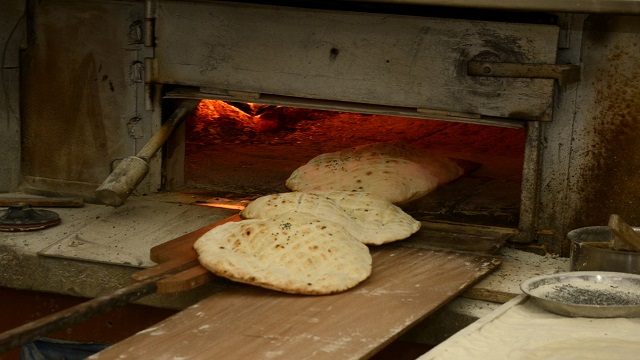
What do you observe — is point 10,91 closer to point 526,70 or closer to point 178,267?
point 178,267

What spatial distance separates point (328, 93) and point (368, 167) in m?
0.42

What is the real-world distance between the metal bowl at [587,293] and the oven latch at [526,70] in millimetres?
878

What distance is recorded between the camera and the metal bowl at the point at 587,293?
9.95 feet

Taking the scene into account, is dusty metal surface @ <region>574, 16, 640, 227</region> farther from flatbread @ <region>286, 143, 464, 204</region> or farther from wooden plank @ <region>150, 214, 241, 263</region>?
wooden plank @ <region>150, 214, 241, 263</region>

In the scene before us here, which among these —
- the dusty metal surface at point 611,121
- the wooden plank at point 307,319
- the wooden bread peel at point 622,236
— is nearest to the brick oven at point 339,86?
the dusty metal surface at point 611,121

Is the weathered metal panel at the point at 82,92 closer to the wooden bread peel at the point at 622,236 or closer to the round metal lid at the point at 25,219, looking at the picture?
the round metal lid at the point at 25,219

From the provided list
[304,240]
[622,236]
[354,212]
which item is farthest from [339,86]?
[622,236]

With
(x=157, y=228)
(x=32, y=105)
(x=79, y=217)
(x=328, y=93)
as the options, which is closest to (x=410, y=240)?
(x=328, y=93)

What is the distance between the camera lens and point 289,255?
3.35m

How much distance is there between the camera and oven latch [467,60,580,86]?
A: 3834mm

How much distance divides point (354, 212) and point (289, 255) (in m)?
0.64

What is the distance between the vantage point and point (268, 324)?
9.75 feet

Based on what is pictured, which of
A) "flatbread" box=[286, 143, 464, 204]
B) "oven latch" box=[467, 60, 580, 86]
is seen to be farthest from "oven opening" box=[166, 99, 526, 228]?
"oven latch" box=[467, 60, 580, 86]

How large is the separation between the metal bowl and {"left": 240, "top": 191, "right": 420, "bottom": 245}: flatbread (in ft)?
2.21
